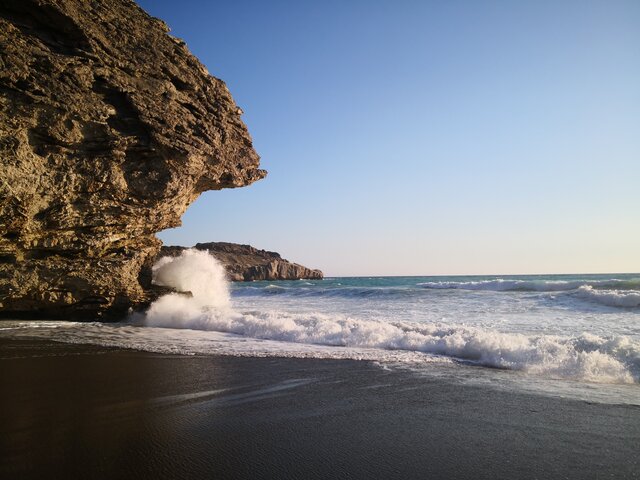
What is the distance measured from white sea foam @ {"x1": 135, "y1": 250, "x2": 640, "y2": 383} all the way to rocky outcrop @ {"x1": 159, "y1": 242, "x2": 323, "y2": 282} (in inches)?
2371

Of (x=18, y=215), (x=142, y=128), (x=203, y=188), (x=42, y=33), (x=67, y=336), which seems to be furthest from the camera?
(x=203, y=188)

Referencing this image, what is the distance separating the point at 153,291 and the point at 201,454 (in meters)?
12.1

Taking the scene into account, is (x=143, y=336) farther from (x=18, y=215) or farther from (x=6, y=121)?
(x=6, y=121)

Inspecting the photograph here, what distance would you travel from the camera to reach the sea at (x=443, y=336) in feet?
19.8

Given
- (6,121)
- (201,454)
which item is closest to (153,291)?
(6,121)

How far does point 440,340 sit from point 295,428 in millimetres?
5201

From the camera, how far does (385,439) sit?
3.50m

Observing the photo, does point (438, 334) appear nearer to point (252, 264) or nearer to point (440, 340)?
point (440, 340)

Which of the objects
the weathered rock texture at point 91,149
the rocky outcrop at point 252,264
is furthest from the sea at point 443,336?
the rocky outcrop at point 252,264

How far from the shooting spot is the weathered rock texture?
1046 centimetres

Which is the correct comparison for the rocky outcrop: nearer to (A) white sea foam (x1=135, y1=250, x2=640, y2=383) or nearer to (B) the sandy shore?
(A) white sea foam (x1=135, y1=250, x2=640, y2=383)

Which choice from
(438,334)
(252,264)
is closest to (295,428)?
(438,334)

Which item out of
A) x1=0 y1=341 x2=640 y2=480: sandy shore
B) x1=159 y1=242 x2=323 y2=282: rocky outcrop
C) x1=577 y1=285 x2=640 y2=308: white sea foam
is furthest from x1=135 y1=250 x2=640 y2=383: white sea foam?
x1=159 y1=242 x2=323 y2=282: rocky outcrop

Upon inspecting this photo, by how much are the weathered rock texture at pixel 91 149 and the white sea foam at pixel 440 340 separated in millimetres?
2474
